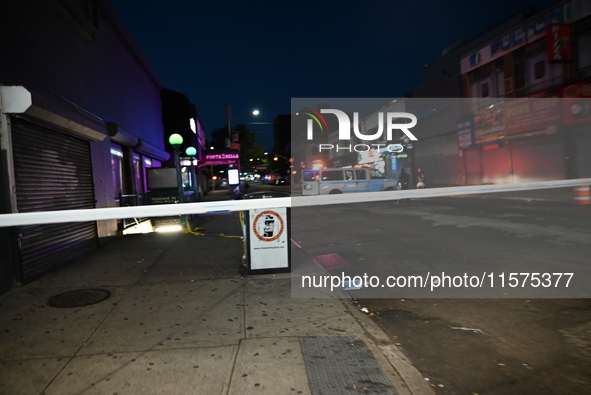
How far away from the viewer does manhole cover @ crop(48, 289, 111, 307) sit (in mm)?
4766

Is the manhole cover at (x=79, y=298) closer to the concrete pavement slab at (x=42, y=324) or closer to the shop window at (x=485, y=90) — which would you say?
the concrete pavement slab at (x=42, y=324)

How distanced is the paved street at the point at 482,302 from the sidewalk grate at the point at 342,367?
0.43 meters

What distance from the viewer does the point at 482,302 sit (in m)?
4.59

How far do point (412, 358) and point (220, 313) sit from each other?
2.23m

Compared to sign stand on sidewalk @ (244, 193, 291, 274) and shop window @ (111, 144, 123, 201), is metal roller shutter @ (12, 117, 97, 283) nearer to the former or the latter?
shop window @ (111, 144, 123, 201)

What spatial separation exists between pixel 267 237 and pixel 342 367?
308 centimetres

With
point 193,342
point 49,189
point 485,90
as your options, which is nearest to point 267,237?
point 193,342

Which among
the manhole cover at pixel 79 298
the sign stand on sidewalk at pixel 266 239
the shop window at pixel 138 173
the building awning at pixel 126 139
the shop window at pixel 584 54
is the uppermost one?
the shop window at pixel 584 54

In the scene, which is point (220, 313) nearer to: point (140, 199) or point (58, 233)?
point (58, 233)

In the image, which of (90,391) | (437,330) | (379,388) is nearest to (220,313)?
(90,391)

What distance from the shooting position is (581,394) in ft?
8.68

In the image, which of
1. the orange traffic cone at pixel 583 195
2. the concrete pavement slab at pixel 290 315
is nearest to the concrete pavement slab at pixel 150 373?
the concrete pavement slab at pixel 290 315

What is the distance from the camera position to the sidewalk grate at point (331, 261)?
21.6ft

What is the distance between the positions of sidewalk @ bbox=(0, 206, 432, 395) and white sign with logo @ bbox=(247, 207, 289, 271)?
0.27 m
